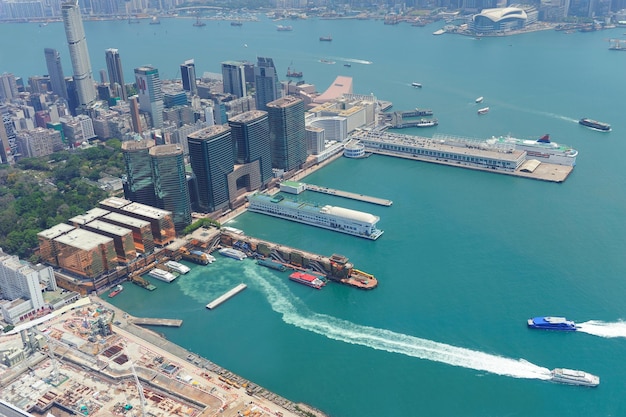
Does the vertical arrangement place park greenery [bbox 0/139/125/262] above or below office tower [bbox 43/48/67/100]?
below

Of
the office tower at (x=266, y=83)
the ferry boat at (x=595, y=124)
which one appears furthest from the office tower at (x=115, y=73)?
the ferry boat at (x=595, y=124)

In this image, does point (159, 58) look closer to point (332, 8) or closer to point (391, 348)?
point (332, 8)

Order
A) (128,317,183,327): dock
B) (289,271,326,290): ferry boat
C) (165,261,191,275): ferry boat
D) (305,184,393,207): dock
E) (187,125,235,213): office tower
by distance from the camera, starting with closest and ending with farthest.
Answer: (128,317,183,327): dock < (289,271,326,290): ferry boat < (165,261,191,275): ferry boat < (187,125,235,213): office tower < (305,184,393,207): dock

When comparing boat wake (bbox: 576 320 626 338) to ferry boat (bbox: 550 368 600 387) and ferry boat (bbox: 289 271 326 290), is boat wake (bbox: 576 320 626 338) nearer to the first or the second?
ferry boat (bbox: 550 368 600 387)

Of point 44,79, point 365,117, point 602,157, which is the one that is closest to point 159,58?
point 44,79

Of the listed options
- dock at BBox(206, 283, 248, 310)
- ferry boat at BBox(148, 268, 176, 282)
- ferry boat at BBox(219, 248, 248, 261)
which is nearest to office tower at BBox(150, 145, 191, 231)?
ferry boat at BBox(219, 248, 248, 261)

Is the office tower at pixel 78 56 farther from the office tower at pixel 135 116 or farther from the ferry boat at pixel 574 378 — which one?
the ferry boat at pixel 574 378
